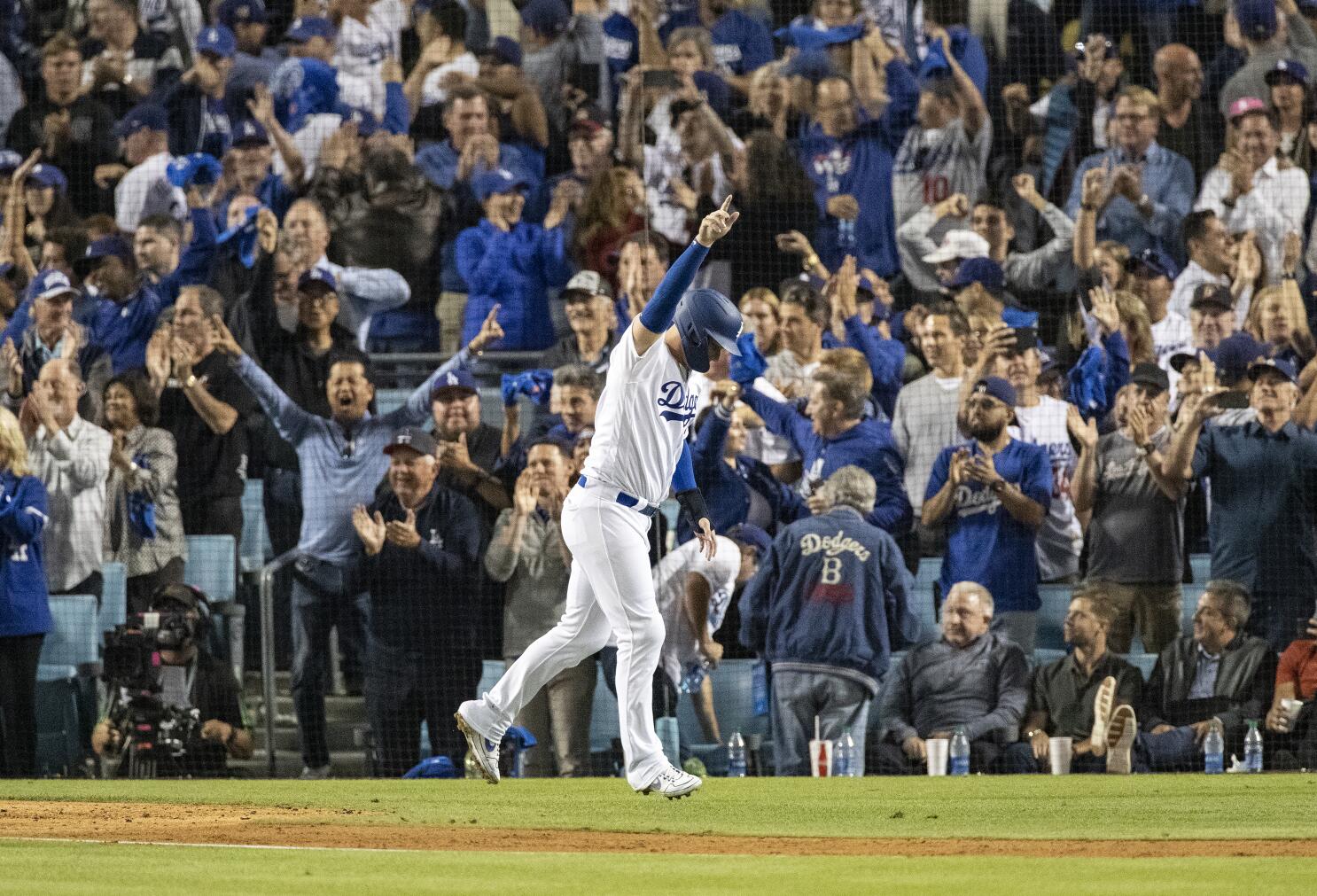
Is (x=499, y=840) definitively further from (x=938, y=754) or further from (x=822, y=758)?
(x=938, y=754)

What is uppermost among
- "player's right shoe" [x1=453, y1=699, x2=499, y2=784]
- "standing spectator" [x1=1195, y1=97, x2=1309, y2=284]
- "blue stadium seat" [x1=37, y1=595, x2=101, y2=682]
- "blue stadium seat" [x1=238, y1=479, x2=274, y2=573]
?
"standing spectator" [x1=1195, y1=97, x2=1309, y2=284]

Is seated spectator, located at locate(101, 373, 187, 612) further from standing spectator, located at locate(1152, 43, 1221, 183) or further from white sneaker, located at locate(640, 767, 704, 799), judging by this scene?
standing spectator, located at locate(1152, 43, 1221, 183)

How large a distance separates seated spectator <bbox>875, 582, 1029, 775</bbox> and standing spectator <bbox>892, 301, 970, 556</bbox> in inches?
22.2

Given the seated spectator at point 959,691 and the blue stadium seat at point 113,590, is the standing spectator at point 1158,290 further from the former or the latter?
the blue stadium seat at point 113,590

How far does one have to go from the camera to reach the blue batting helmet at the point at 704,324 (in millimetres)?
6699

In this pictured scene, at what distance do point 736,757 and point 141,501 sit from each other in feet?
12.3

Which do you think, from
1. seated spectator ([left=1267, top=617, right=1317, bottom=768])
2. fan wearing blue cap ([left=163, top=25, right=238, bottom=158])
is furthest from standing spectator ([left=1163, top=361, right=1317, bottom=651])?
fan wearing blue cap ([left=163, top=25, right=238, bottom=158])

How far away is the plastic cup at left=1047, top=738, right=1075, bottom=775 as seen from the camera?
31.1ft

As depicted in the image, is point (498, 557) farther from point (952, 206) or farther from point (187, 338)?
point (952, 206)

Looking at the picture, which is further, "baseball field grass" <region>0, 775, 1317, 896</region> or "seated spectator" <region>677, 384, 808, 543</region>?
"seated spectator" <region>677, 384, 808, 543</region>

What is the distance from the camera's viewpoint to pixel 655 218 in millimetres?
10898

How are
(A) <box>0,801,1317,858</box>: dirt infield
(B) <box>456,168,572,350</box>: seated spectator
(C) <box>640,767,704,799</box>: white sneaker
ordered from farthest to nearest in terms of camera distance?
(B) <box>456,168,572,350</box>: seated spectator
(C) <box>640,767,704,799</box>: white sneaker
(A) <box>0,801,1317,858</box>: dirt infield

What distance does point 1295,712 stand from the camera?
31.0 feet

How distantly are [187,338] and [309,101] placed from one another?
6.18ft
